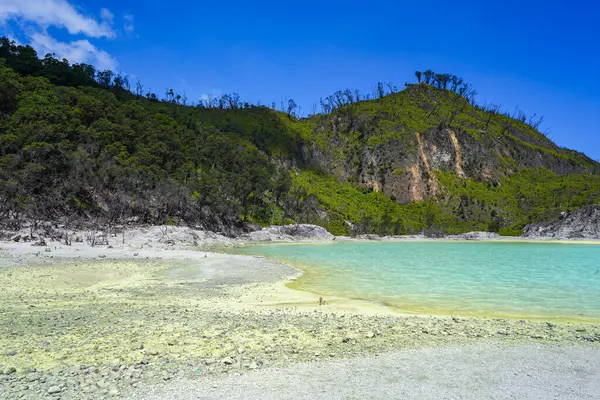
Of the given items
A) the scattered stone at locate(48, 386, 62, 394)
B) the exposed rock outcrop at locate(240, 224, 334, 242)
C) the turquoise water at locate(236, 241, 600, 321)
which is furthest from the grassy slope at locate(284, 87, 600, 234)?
the scattered stone at locate(48, 386, 62, 394)

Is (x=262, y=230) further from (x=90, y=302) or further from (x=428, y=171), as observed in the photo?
(x=428, y=171)

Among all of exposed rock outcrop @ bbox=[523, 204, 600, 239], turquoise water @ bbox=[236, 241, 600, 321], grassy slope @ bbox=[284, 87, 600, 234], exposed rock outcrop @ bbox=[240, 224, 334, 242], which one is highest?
grassy slope @ bbox=[284, 87, 600, 234]

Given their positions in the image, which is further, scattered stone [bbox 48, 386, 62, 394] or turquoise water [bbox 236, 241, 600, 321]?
turquoise water [bbox 236, 241, 600, 321]

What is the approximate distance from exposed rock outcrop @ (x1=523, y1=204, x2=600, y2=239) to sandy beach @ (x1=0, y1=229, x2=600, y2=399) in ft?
261

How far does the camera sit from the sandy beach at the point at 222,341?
5.48m

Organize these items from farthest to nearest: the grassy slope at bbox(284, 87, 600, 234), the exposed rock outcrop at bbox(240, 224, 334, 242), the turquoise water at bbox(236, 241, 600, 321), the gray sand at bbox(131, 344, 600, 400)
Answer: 1. the grassy slope at bbox(284, 87, 600, 234)
2. the exposed rock outcrop at bbox(240, 224, 334, 242)
3. the turquoise water at bbox(236, 241, 600, 321)
4. the gray sand at bbox(131, 344, 600, 400)

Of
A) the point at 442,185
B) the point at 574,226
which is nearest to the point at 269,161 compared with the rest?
the point at 442,185

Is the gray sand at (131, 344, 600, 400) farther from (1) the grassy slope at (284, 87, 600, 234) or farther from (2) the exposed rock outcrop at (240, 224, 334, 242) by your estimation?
(1) the grassy slope at (284, 87, 600, 234)

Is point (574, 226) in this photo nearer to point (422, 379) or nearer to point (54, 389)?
point (422, 379)

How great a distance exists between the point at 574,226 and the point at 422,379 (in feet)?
288

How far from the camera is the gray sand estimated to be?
204 inches

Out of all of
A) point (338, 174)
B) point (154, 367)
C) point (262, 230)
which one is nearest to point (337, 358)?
point (154, 367)

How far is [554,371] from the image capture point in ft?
20.0

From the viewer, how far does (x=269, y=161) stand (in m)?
98.4
